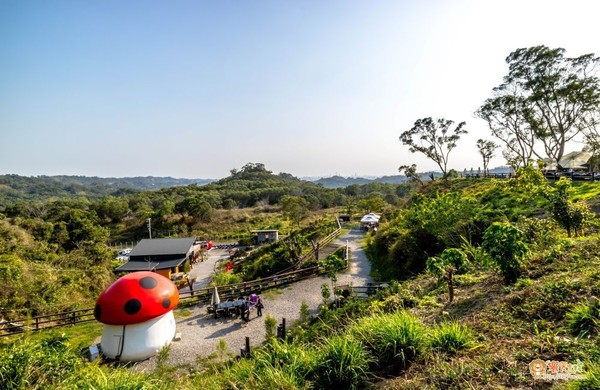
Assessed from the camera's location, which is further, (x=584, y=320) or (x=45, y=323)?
(x=45, y=323)

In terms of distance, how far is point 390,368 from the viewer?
379 centimetres

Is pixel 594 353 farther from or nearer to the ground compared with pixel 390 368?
farther from the ground

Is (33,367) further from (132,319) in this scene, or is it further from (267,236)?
(267,236)

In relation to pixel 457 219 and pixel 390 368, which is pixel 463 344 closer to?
pixel 390 368

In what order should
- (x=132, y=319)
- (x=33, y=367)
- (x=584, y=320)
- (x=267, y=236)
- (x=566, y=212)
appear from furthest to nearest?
(x=267, y=236)
(x=132, y=319)
(x=566, y=212)
(x=584, y=320)
(x=33, y=367)

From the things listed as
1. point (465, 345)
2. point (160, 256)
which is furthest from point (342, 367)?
point (160, 256)

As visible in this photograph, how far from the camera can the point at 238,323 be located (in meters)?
12.0

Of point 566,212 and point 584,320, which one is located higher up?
point 566,212

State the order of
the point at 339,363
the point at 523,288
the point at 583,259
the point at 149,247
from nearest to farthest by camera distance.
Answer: the point at 339,363 → the point at 523,288 → the point at 583,259 → the point at 149,247

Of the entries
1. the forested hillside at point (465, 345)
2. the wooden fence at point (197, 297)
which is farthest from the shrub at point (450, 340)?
the wooden fence at point (197, 297)

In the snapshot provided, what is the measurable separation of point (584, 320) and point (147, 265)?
27441mm

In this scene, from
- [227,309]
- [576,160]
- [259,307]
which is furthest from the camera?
[576,160]

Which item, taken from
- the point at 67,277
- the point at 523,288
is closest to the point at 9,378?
the point at 523,288

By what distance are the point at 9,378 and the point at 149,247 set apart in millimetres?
26418
